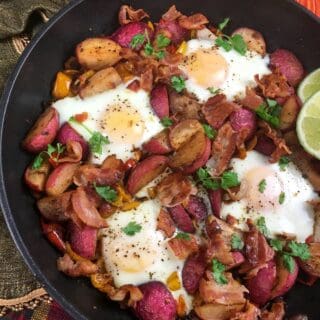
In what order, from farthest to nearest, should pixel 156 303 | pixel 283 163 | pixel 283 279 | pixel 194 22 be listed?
pixel 194 22, pixel 283 163, pixel 283 279, pixel 156 303

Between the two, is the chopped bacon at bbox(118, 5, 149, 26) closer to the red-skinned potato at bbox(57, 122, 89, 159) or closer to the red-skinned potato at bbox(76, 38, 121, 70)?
the red-skinned potato at bbox(76, 38, 121, 70)

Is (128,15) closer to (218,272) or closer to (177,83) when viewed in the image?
(177,83)

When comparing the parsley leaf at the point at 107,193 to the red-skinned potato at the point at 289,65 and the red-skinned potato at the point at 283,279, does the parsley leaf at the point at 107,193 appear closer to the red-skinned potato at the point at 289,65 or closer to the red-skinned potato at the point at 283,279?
the red-skinned potato at the point at 283,279

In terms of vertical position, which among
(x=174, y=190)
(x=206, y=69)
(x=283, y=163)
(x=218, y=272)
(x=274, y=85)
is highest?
(x=206, y=69)

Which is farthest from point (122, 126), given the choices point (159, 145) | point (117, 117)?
point (159, 145)

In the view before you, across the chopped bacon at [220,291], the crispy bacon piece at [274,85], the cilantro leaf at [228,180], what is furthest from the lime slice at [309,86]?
the chopped bacon at [220,291]

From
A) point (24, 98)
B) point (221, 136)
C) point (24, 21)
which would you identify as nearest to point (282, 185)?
point (221, 136)

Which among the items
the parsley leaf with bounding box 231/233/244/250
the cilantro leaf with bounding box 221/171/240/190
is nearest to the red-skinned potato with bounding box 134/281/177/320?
the parsley leaf with bounding box 231/233/244/250
